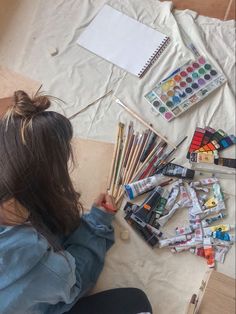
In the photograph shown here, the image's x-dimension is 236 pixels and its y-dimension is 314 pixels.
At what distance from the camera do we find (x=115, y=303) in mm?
1091

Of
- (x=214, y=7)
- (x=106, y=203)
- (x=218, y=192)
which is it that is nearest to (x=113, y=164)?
(x=106, y=203)

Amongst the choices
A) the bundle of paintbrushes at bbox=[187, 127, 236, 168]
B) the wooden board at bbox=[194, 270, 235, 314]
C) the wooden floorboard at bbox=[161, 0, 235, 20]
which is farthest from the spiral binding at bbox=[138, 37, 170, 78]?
the wooden board at bbox=[194, 270, 235, 314]

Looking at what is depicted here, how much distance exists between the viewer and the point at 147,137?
1420 millimetres

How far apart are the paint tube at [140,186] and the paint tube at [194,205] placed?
0.12 m

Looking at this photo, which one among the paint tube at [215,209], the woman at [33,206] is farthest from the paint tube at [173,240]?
the woman at [33,206]

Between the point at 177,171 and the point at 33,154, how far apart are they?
68 centimetres

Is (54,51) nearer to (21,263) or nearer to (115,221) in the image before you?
(115,221)

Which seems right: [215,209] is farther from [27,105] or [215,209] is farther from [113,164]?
[27,105]

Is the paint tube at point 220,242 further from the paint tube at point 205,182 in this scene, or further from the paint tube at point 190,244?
the paint tube at point 205,182

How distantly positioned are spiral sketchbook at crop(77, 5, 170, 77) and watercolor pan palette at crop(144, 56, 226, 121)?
12 centimetres

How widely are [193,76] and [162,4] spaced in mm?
404

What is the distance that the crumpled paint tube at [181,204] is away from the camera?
1.30 m

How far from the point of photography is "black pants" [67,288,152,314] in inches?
42.3

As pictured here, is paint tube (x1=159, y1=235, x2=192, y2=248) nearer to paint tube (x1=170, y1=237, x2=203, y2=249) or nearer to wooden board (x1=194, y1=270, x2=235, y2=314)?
paint tube (x1=170, y1=237, x2=203, y2=249)
